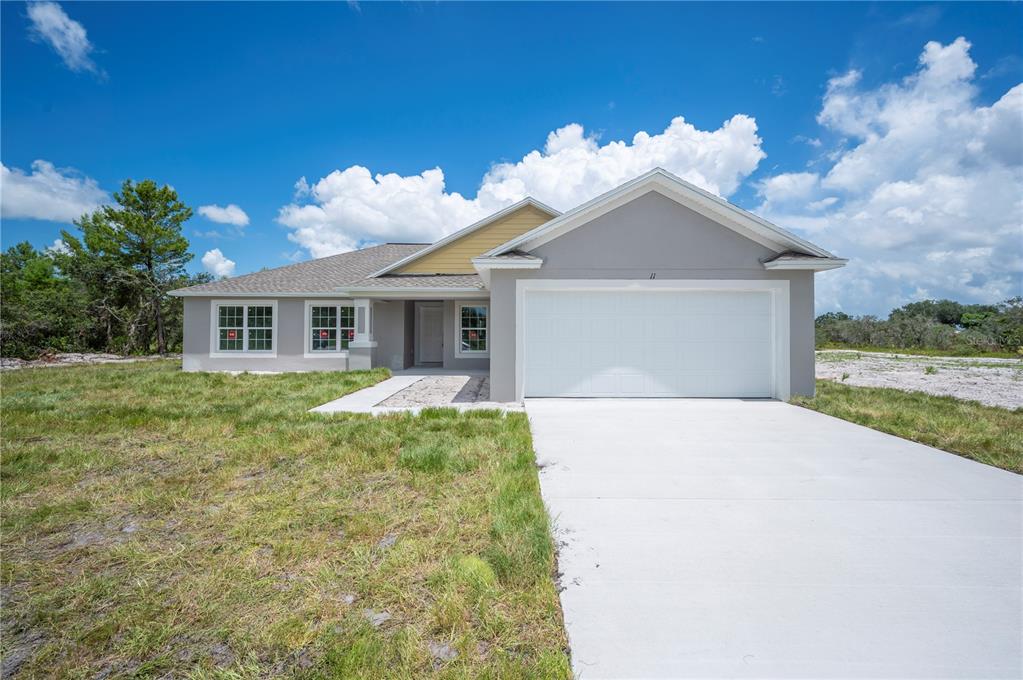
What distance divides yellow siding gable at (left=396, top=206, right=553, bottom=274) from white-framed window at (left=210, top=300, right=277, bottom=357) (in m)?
4.94

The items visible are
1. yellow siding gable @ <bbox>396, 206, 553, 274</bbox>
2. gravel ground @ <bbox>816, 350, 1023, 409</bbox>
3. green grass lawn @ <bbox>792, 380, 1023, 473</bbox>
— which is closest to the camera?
green grass lawn @ <bbox>792, 380, 1023, 473</bbox>

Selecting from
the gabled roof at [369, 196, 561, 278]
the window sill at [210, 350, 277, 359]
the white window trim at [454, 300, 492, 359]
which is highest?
the gabled roof at [369, 196, 561, 278]

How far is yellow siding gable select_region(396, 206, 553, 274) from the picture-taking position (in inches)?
613

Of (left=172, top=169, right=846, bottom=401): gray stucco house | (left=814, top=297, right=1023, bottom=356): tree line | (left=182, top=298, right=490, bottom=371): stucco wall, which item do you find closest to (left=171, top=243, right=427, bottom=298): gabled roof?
(left=182, top=298, right=490, bottom=371): stucco wall

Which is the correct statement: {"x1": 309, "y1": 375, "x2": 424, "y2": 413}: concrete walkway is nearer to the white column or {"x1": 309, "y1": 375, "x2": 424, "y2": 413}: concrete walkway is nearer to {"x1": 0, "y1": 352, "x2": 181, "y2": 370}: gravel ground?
the white column

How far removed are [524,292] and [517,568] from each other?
22.6 feet

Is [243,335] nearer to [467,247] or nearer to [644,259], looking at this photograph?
[467,247]

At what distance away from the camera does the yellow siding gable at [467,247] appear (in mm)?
15562

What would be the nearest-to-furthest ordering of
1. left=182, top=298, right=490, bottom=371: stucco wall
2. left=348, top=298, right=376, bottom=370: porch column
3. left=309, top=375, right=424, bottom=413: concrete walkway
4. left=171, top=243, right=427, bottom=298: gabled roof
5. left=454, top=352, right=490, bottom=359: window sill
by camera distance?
left=309, top=375, right=424, bottom=413: concrete walkway < left=348, top=298, right=376, bottom=370: porch column < left=171, top=243, right=427, bottom=298: gabled roof < left=182, top=298, right=490, bottom=371: stucco wall < left=454, top=352, right=490, bottom=359: window sill

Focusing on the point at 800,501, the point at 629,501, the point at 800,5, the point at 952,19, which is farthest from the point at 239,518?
the point at 952,19

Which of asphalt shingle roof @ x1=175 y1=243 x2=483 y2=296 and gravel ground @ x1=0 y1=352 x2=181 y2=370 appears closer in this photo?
asphalt shingle roof @ x1=175 y1=243 x2=483 y2=296

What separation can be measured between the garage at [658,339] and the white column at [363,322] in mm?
7248

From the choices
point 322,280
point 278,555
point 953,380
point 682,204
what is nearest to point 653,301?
point 682,204

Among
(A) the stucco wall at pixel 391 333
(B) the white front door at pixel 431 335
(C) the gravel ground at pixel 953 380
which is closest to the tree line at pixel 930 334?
(C) the gravel ground at pixel 953 380
